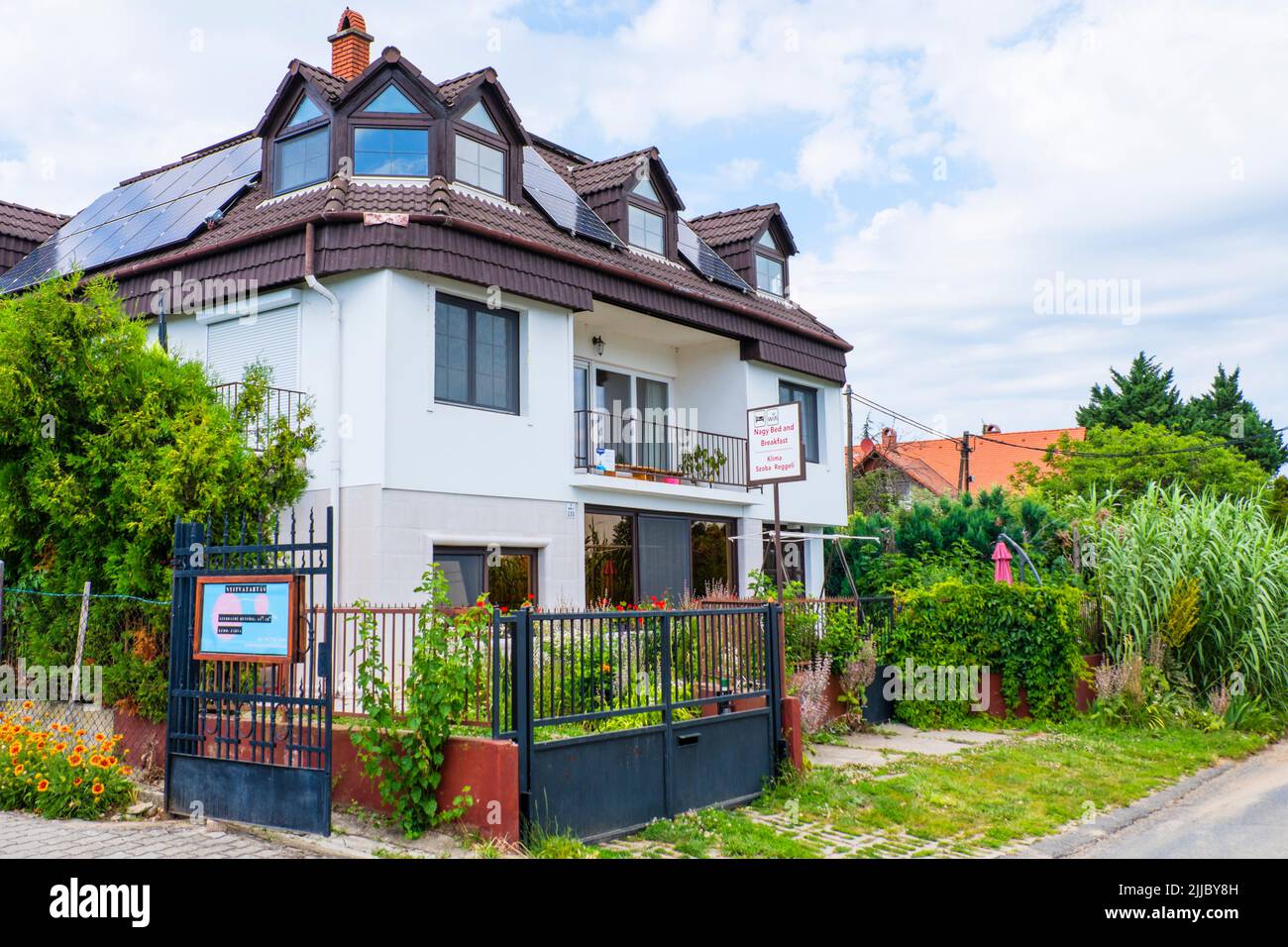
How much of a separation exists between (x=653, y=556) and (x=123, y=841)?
35.3 ft

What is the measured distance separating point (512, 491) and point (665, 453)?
500 centimetres

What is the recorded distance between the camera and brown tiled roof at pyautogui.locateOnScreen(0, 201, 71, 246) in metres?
19.2

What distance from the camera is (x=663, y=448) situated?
61.4ft

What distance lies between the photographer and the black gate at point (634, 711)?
718cm

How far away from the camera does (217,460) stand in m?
10.2

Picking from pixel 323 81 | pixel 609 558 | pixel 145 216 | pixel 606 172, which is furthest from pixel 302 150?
pixel 609 558

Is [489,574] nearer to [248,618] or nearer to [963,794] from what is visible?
[248,618]

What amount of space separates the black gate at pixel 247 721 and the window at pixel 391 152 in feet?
24.4

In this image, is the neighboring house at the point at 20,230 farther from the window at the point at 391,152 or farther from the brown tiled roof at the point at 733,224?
the brown tiled roof at the point at 733,224

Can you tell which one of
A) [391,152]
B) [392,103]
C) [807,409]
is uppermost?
[392,103]

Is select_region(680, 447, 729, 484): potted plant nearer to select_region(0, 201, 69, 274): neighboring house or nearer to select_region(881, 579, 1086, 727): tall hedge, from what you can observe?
select_region(881, 579, 1086, 727): tall hedge

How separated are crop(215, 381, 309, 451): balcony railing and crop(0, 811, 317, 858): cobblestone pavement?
549cm
